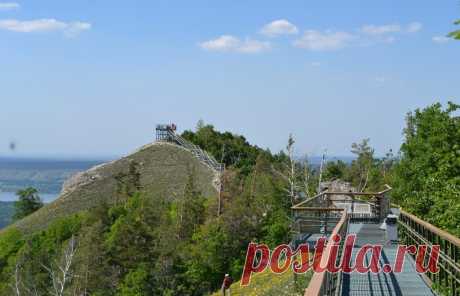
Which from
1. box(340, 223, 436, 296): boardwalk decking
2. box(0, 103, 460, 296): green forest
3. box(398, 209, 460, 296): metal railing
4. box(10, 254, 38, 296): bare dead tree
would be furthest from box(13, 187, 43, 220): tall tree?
box(398, 209, 460, 296): metal railing

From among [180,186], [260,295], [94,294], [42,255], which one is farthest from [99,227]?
[260,295]

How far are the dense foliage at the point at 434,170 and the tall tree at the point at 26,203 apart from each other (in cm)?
6475

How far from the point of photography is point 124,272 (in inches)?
1713

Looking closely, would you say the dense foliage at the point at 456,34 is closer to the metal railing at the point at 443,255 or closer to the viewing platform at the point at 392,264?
the viewing platform at the point at 392,264

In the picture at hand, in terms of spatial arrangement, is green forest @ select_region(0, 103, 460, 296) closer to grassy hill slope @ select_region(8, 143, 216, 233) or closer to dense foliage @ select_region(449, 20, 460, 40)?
grassy hill slope @ select_region(8, 143, 216, 233)

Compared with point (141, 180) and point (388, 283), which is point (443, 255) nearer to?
point (388, 283)

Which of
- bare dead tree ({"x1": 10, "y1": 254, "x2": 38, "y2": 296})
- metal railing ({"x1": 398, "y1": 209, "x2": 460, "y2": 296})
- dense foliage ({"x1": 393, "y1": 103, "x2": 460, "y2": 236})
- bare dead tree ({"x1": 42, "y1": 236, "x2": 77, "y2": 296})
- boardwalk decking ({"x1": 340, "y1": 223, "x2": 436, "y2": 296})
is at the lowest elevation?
bare dead tree ({"x1": 10, "y1": 254, "x2": 38, "y2": 296})

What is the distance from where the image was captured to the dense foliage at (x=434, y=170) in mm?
11342

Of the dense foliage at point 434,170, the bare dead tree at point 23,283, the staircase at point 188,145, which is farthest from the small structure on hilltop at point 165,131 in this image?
the dense foliage at point 434,170

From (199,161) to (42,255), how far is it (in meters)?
22.4

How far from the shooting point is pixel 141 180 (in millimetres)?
68312

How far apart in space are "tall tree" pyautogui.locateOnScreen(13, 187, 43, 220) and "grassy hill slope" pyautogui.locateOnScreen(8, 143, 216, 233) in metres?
11.1

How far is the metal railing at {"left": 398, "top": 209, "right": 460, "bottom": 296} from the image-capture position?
8.64 metres

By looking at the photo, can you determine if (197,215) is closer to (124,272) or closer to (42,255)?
(124,272)
